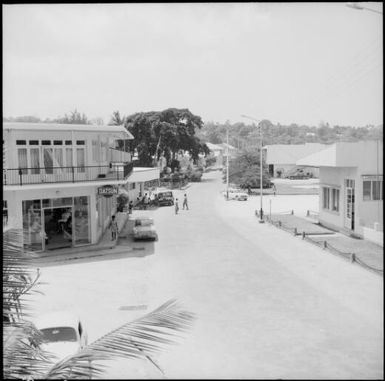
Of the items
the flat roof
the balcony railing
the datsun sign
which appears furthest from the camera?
the datsun sign

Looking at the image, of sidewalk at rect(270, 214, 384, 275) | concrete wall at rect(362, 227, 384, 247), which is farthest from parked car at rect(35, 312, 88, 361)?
concrete wall at rect(362, 227, 384, 247)

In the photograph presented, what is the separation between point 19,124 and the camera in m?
4.47

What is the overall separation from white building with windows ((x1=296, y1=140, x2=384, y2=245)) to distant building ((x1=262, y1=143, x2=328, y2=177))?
0.13 m

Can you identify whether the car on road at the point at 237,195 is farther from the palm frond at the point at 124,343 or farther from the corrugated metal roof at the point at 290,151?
the palm frond at the point at 124,343

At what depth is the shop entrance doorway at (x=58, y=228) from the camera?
747 cm

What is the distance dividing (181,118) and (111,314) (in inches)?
90.5

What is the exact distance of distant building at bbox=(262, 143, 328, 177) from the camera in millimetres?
4140

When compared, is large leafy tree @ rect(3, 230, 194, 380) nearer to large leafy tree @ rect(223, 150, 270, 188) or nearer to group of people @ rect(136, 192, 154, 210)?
group of people @ rect(136, 192, 154, 210)

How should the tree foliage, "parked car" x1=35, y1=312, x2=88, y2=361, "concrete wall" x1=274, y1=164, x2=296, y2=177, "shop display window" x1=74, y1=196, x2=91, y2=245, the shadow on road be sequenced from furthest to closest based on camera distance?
"shop display window" x1=74, y1=196, x2=91, y2=245 → the shadow on road → "concrete wall" x1=274, y1=164, x2=296, y2=177 → "parked car" x1=35, y1=312, x2=88, y2=361 → the tree foliage

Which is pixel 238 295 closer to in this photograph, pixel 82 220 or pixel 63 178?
pixel 63 178

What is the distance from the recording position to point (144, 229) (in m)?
6.66

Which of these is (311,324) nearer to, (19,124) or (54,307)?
(54,307)

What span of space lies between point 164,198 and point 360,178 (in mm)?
2978

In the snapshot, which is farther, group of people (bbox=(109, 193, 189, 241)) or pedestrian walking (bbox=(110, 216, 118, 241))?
pedestrian walking (bbox=(110, 216, 118, 241))
